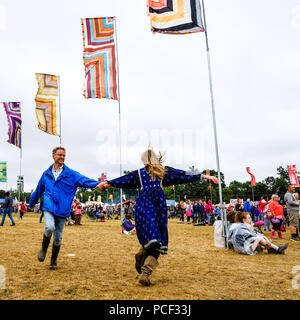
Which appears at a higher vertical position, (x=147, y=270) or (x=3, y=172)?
(x=3, y=172)

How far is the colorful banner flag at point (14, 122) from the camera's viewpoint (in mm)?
20078

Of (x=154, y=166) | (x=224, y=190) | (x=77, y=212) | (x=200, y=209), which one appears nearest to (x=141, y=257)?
(x=154, y=166)

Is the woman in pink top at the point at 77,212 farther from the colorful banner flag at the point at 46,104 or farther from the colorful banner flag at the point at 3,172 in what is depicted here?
the colorful banner flag at the point at 3,172

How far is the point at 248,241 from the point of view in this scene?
7.22m

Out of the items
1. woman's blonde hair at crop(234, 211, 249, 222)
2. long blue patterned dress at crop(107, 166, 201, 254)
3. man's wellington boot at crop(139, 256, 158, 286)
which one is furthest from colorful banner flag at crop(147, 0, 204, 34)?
man's wellington boot at crop(139, 256, 158, 286)

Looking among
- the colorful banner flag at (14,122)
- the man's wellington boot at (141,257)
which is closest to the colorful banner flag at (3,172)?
the colorful banner flag at (14,122)

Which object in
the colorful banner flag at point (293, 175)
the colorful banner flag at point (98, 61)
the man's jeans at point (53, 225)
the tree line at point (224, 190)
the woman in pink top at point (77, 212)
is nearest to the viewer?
the man's jeans at point (53, 225)

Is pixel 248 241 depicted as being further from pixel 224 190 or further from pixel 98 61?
pixel 224 190

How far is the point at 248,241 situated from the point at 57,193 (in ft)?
15.9

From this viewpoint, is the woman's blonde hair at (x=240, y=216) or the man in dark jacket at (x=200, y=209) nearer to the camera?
the woman's blonde hair at (x=240, y=216)

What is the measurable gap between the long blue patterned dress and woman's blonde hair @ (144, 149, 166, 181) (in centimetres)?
6

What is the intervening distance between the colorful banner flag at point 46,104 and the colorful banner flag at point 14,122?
3.61 metres
